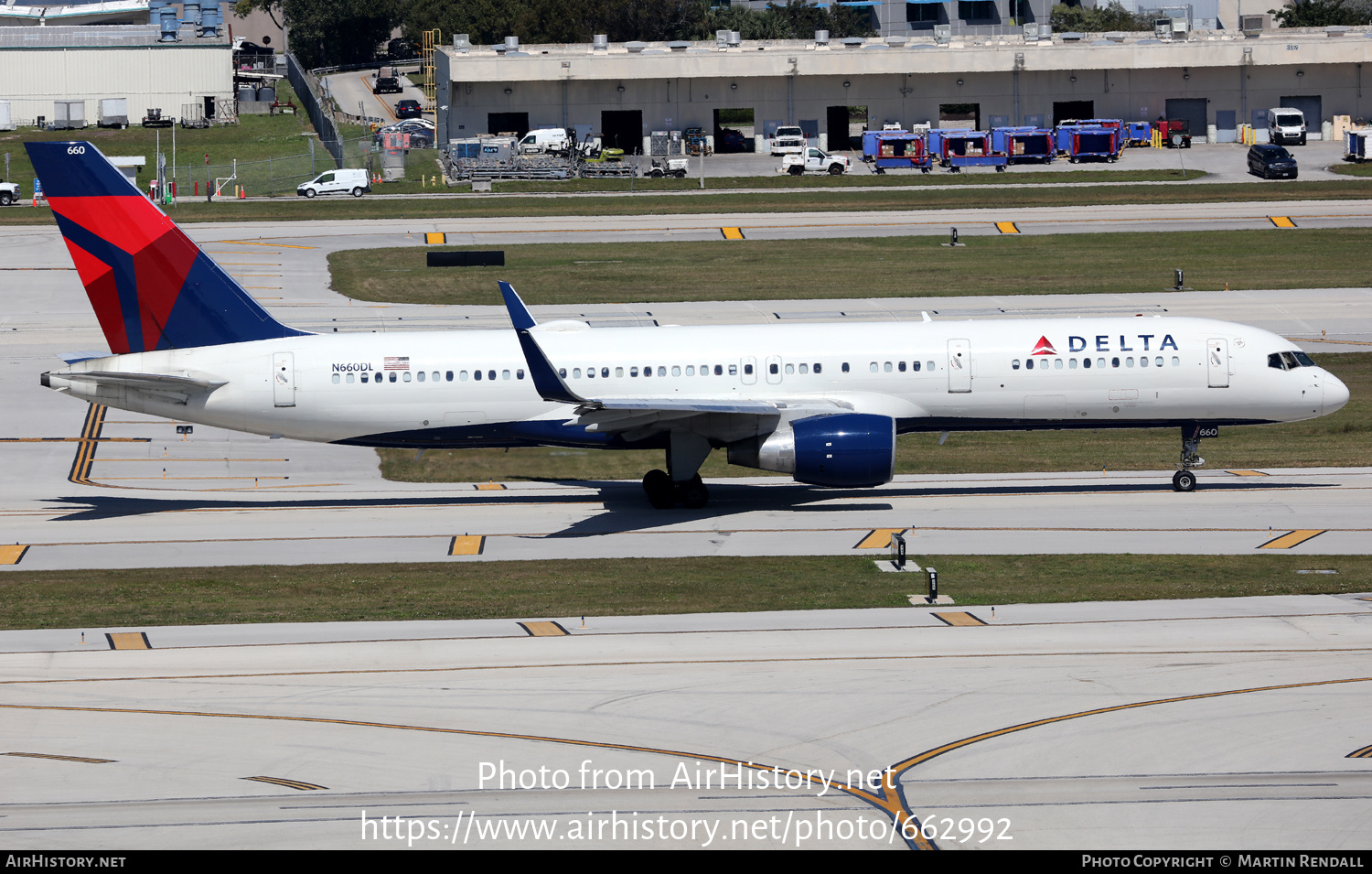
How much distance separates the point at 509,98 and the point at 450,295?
59880 millimetres

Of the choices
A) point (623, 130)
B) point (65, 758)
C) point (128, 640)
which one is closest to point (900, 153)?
point (623, 130)

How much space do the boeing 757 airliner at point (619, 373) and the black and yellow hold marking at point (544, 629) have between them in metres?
8.86

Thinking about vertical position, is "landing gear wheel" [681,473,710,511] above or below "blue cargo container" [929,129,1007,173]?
below

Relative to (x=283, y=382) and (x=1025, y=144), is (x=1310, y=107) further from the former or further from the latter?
(x=283, y=382)

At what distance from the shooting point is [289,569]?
32562 millimetres

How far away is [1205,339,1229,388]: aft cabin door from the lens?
3756 centimetres

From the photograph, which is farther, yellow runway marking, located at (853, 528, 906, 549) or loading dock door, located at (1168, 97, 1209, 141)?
loading dock door, located at (1168, 97, 1209, 141)

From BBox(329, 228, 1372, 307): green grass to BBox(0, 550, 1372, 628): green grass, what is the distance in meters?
33.8

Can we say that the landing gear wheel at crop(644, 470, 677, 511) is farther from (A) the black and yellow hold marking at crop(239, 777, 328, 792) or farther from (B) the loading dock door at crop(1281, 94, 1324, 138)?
(B) the loading dock door at crop(1281, 94, 1324, 138)

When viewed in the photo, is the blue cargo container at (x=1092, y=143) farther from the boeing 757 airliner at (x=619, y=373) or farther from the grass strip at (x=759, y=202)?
the boeing 757 airliner at (x=619, y=373)

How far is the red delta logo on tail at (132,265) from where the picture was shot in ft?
119

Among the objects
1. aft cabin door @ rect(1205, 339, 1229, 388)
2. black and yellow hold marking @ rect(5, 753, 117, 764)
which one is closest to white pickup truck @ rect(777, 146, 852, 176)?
aft cabin door @ rect(1205, 339, 1229, 388)
